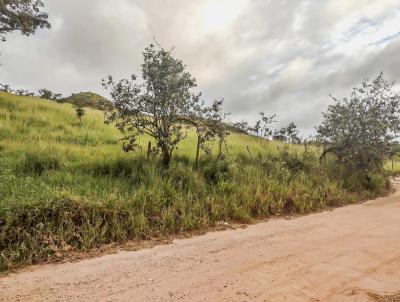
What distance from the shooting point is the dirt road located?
195 inches

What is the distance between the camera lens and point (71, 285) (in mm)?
5238

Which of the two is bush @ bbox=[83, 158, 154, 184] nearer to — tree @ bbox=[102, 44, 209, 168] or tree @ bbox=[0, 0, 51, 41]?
tree @ bbox=[102, 44, 209, 168]

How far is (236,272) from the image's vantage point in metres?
5.64

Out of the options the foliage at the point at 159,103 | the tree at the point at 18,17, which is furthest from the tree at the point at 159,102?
the tree at the point at 18,17

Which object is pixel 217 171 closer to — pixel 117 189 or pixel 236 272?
pixel 117 189

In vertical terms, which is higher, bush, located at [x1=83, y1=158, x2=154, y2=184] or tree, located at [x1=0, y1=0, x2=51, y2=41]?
tree, located at [x1=0, y1=0, x2=51, y2=41]

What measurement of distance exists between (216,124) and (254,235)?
4.27 m

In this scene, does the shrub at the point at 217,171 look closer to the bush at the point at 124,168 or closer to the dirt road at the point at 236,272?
the bush at the point at 124,168

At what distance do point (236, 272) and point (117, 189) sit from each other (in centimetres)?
361

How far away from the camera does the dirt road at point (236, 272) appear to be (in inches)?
195

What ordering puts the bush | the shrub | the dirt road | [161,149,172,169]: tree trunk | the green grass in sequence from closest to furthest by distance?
the dirt road
the green grass
the bush
the shrub
[161,149,172,169]: tree trunk

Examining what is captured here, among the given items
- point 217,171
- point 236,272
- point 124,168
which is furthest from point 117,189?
point 236,272

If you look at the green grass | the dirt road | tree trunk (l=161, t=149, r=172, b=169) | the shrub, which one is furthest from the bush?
the dirt road

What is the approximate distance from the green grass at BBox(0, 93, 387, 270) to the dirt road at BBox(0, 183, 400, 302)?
695 millimetres
